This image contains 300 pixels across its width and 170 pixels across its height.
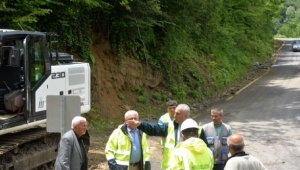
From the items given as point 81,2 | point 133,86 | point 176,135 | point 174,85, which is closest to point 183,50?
point 174,85

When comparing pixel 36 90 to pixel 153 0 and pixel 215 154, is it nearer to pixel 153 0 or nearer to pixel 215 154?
pixel 215 154

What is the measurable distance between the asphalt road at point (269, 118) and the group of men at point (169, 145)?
6.00 m

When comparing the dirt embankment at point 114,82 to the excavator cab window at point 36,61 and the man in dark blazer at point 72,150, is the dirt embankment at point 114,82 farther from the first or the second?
the man in dark blazer at point 72,150

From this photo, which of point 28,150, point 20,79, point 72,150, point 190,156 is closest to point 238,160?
point 190,156

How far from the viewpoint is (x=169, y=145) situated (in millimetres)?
7418

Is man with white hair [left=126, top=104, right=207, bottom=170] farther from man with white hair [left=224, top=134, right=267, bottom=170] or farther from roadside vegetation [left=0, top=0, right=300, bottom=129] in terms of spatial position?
roadside vegetation [left=0, top=0, right=300, bottom=129]

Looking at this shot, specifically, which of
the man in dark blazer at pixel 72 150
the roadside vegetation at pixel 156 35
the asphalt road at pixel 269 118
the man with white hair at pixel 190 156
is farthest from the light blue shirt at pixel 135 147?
the roadside vegetation at pixel 156 35

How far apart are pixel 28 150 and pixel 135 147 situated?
3.93m

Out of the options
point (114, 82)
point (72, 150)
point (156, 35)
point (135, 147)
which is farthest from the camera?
point (156, 35)

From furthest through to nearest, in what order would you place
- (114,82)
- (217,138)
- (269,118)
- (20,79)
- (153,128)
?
(114,82) < (269,118) < (20,79) < (217,138) < (153,128)

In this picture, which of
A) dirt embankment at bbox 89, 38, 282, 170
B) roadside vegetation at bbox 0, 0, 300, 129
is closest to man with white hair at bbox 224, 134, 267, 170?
roadside vegetation at bbox 0, 0, 300, 129

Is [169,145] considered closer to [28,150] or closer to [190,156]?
[190,156]

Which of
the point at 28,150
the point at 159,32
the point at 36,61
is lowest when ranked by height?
A: the point at 28,150

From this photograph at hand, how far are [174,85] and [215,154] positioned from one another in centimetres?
1581
